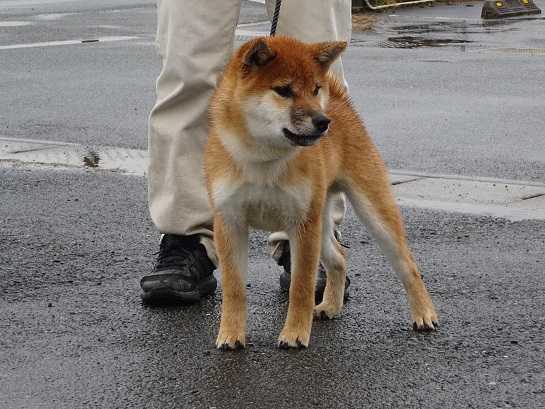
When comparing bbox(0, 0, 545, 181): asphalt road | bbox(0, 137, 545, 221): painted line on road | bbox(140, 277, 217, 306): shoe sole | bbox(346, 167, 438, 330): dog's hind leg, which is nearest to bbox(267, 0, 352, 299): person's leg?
bbox(346, 167, 438, 330): dog's hind leg

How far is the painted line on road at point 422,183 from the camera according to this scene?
635 cm

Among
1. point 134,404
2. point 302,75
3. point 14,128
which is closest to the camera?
point 134,404

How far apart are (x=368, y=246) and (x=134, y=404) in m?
2.13

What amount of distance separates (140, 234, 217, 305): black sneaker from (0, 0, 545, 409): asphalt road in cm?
6

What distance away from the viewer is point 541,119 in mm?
8750

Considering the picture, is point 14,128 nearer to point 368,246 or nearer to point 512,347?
point 368,246

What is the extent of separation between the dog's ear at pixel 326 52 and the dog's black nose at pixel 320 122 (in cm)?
A: 28

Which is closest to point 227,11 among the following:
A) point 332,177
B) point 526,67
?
point 332,177

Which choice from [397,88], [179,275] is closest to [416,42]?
[397,88]

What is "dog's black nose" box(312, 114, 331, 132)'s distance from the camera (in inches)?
155

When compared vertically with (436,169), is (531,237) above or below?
above

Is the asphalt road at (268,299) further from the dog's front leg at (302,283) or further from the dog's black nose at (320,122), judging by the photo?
the dog's black nose at (320,122)

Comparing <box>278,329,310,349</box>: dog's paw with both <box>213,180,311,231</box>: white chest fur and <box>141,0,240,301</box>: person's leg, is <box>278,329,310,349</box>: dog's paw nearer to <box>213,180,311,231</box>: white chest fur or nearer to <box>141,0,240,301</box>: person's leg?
<box>213,180,311,231</box>: white chest fur

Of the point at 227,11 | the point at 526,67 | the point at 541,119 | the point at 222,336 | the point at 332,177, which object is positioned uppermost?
the point at 227,11
